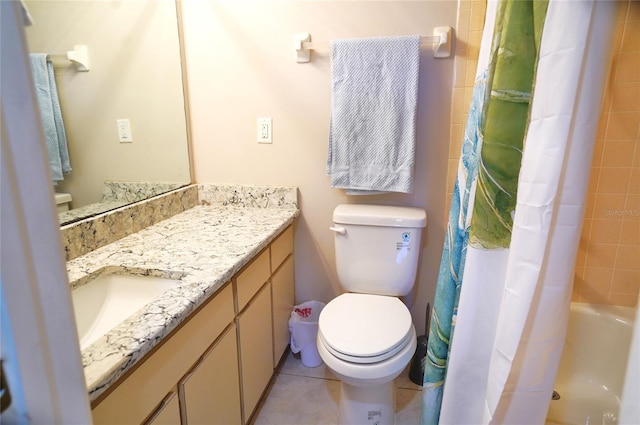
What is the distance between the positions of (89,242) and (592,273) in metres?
2.03

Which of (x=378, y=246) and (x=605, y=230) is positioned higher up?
(x=605, y=230)

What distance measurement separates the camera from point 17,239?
0.34 meters

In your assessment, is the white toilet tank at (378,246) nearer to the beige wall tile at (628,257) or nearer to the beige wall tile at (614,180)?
the beige wall tile at (614,180)

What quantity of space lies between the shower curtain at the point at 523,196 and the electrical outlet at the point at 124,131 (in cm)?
135

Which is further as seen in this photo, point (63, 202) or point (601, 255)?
point (601, 255)

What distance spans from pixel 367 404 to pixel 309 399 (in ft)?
1.20

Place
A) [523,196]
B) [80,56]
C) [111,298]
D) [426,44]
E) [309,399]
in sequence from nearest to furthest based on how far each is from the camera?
[523,196], [111,298], [80,56], [426,44], [309,399]

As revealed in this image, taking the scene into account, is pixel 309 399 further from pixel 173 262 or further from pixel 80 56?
pixel 80 56

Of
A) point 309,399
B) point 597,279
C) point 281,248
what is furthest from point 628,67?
point 309,399

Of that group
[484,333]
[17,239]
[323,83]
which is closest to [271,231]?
[323,83]

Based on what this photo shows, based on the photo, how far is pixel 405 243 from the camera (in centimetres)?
159

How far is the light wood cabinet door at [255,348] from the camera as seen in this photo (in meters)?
1.32

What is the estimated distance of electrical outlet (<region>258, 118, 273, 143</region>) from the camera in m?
1.78

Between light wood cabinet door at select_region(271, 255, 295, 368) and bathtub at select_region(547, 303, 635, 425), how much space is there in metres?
1.19
